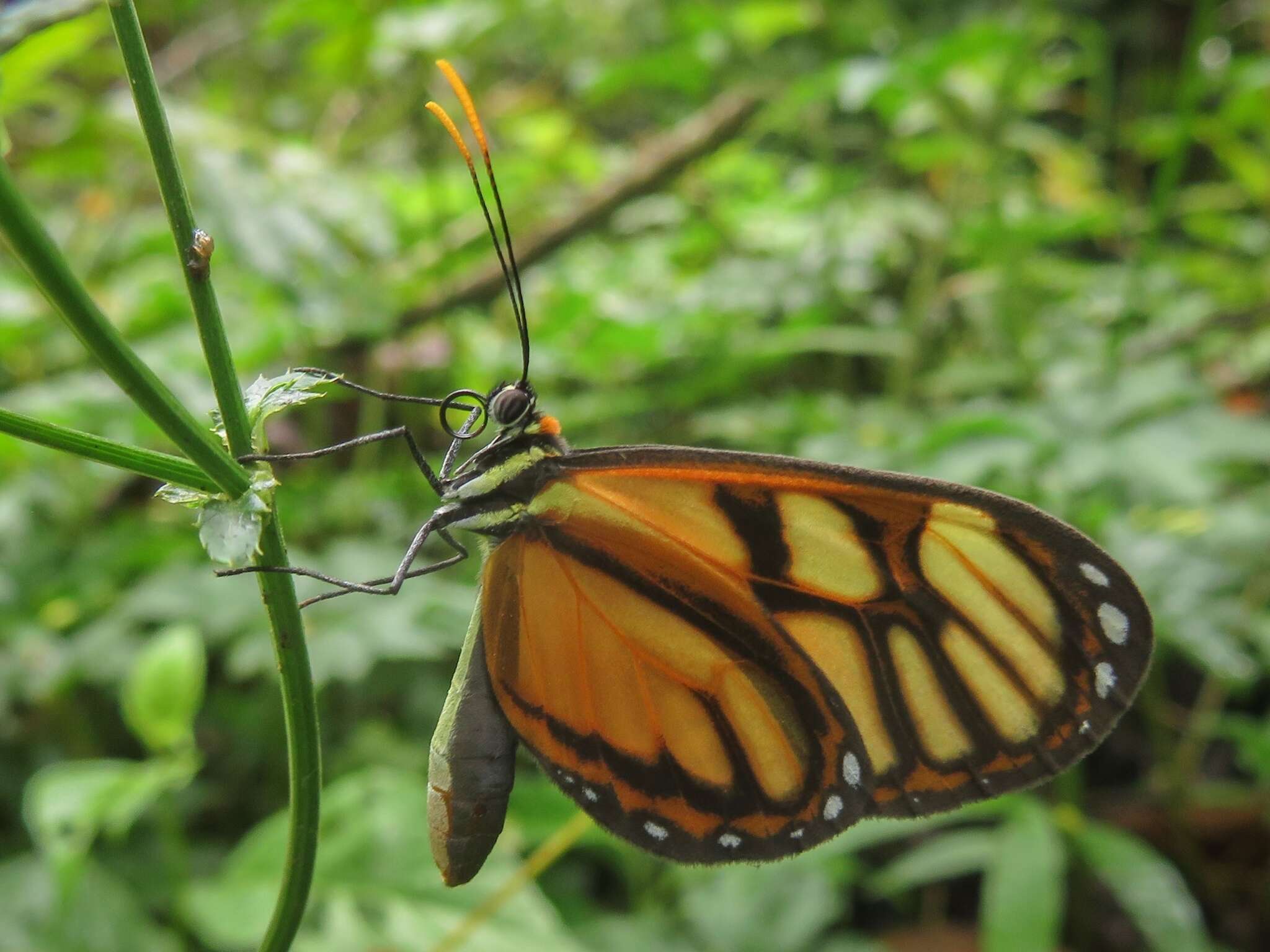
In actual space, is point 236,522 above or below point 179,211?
below

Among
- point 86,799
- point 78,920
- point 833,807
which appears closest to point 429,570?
point 833,807

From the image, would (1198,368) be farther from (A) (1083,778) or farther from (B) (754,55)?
(B) (754,55)

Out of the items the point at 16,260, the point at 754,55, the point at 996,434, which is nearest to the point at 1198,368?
the point at 996,434

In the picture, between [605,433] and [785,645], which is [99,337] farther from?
[605,433]

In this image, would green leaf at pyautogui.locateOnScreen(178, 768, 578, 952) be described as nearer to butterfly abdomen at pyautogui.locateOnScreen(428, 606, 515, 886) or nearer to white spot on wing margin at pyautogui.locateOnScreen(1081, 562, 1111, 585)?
butterfly abdomen at pyautogui.locateOnScreen(428, 606, 515, 886)

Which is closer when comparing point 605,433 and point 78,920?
point 78,920
